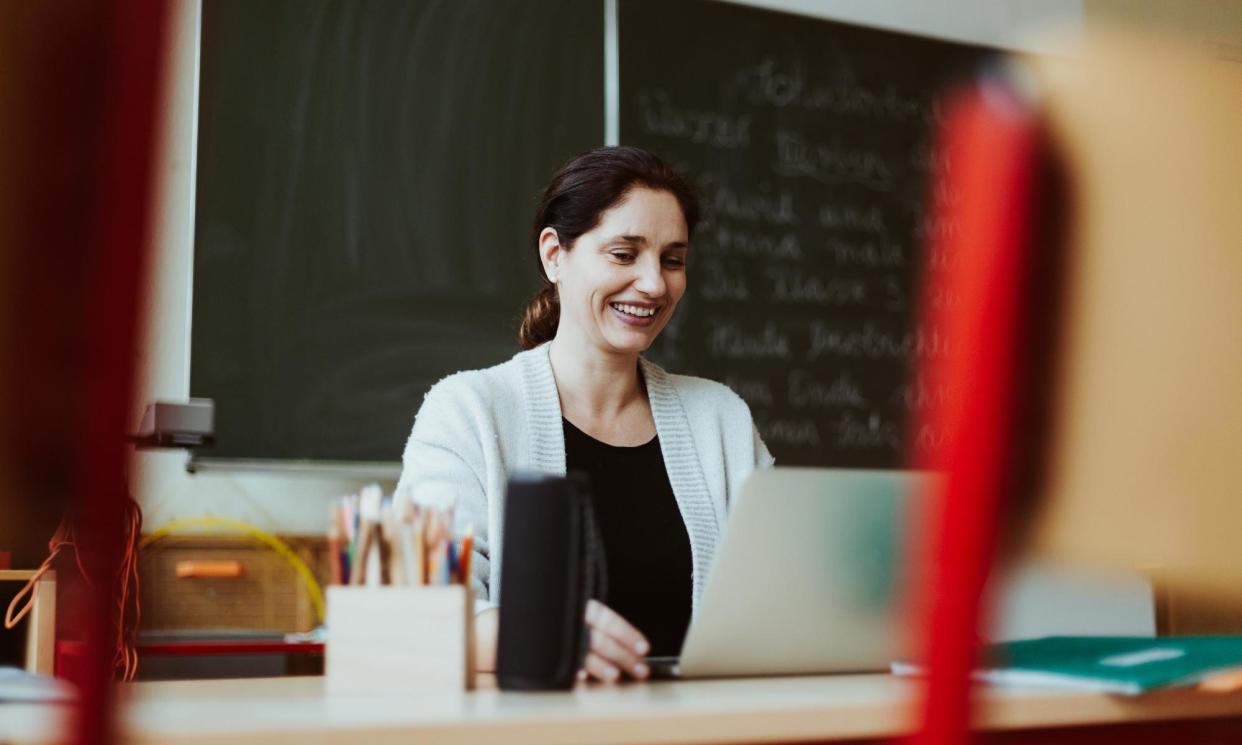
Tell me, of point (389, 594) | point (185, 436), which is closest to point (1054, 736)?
point (389, 594)

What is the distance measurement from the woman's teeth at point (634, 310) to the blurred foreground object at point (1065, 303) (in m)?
1.46

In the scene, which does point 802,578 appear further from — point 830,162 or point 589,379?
point 830,162

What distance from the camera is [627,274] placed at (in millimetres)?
1774

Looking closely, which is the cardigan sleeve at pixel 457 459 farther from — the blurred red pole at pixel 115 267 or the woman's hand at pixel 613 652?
the blurred red pole at pixel 115 267

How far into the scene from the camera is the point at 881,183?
3.11 metres

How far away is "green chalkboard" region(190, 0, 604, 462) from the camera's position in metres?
2.31

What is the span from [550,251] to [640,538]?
0.46 meters

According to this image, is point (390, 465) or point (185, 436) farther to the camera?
point (390, 465)

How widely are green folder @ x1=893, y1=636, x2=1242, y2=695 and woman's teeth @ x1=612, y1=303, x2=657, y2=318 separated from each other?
0.82m

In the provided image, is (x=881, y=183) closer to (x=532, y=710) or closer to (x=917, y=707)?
(x=532, y=710)

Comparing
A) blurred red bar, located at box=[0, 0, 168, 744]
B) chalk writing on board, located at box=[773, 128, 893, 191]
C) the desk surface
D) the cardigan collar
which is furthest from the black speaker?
chalk writing on board, located at box=[773, 128, 893, 191]

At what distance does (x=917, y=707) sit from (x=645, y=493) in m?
1.47

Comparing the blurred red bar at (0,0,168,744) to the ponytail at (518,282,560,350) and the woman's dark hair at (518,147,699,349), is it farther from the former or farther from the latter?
the ponytail at (518,282,560,350)

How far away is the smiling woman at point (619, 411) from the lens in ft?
5.46
